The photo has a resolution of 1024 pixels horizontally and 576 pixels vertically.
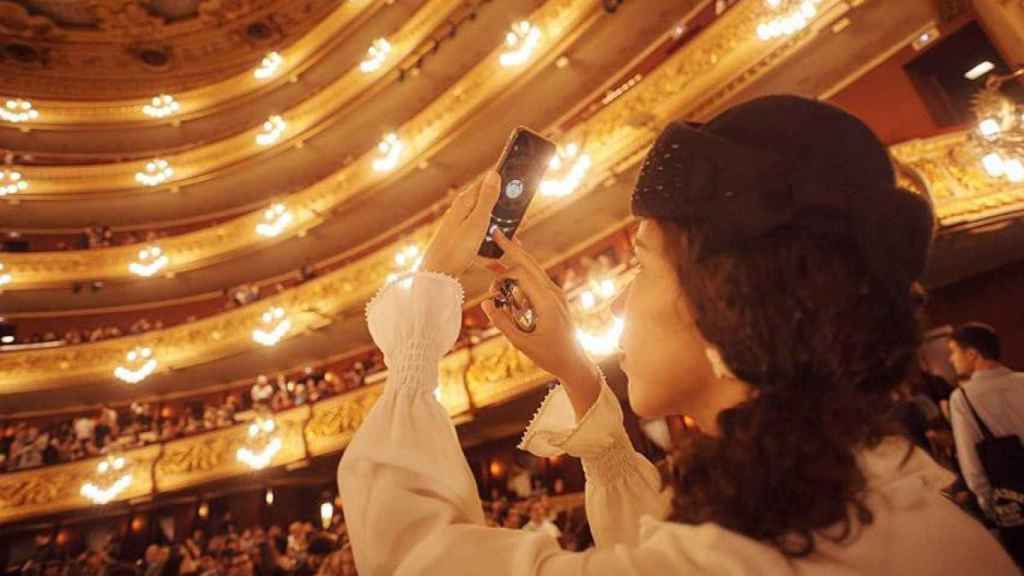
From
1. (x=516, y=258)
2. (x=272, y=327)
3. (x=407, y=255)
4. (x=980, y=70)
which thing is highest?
(x=407, y=255)

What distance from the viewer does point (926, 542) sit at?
657 mm

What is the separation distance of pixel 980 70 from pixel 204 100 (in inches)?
784

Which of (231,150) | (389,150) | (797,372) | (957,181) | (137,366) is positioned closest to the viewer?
(797,372)

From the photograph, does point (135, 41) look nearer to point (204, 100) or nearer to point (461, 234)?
point (204, 100)

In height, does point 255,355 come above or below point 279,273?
below

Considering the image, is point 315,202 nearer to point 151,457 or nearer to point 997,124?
point 151,457

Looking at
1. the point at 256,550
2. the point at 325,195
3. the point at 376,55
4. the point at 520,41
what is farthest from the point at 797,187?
the point at 376,55

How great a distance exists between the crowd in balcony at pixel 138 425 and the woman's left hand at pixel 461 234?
11.6 metres

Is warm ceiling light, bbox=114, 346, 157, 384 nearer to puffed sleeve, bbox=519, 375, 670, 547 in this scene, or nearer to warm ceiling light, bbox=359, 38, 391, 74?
warm ceiling light, bbox=359, 38, 391, 74

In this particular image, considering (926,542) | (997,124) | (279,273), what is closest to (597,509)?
(926,542)

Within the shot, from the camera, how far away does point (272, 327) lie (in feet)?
41.4

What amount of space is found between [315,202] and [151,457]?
740 cm

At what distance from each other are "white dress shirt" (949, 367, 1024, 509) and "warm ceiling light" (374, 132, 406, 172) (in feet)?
38.8

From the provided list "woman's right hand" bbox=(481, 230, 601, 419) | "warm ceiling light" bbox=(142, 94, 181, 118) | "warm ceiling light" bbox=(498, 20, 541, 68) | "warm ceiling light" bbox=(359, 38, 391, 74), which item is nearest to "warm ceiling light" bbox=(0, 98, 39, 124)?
"warm ceiling light" bbox=(142, 94, 181, 118)
